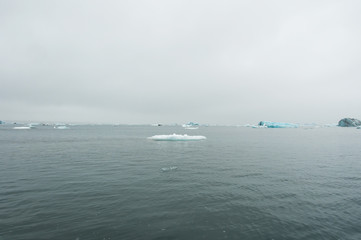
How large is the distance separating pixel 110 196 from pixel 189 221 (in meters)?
6.05

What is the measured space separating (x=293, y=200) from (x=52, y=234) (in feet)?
45.1

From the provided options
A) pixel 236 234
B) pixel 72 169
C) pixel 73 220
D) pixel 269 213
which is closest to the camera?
pixel 236 234

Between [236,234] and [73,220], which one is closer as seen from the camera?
[236,234]

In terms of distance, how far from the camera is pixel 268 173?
18906 mm

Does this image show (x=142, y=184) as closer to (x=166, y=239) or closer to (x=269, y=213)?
(x=166, y=239)

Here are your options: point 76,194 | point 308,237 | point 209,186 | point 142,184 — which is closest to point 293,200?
point 308,237

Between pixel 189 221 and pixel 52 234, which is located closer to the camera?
pixel 52 234

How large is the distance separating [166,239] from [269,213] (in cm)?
609

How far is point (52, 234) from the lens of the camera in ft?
26.1

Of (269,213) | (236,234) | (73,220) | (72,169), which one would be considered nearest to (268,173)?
(269,213)

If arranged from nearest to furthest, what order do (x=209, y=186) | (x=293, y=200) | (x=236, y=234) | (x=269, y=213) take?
(x=236, y=234) → (x=269, y=213) → (x=293, y=200) → (x=209, y=186)

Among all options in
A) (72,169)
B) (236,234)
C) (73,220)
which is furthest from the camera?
(72,169)

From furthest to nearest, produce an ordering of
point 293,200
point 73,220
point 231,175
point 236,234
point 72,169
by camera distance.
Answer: point 72,169
point 231,175
point 293,200
point 73,220
point 236,234

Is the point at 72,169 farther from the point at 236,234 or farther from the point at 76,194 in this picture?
the point at 236,234
